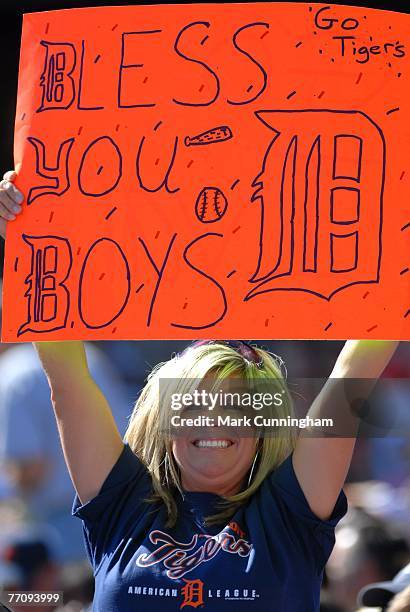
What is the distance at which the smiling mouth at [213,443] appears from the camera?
1.49 m

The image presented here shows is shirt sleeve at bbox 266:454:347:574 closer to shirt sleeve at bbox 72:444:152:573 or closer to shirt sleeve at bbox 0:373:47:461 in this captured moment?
shirt sleeve at bbox 72:444:152:573

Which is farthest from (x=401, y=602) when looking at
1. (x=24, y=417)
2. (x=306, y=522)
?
(x=24, y=417)

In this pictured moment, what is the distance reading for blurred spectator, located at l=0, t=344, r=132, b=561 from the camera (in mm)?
2062

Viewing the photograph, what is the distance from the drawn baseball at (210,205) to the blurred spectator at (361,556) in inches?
39.2

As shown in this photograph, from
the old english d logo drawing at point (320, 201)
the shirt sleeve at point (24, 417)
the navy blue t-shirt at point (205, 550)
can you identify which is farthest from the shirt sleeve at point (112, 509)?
the shirt sleeve at point (24, 417)

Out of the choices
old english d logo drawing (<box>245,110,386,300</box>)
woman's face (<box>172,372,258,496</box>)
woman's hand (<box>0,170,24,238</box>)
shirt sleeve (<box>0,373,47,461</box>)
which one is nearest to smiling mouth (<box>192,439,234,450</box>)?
woman's face (<box>172,372,258,496</box>)

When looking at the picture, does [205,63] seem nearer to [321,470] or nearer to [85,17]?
[85,17]

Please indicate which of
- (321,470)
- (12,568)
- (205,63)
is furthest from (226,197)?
(12,568)

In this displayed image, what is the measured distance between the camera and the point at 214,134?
4.89ft

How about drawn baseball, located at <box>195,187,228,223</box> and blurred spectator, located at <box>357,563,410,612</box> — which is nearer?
drawn baseball, located at <box>195,187,228,223</box>

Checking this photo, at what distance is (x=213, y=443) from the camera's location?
149 centimetres

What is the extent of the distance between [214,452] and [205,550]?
147 mm

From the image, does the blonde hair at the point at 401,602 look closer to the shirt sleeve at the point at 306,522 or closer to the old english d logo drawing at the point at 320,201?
the shirt sleeve at the point at 306,522

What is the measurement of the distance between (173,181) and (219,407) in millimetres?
353
